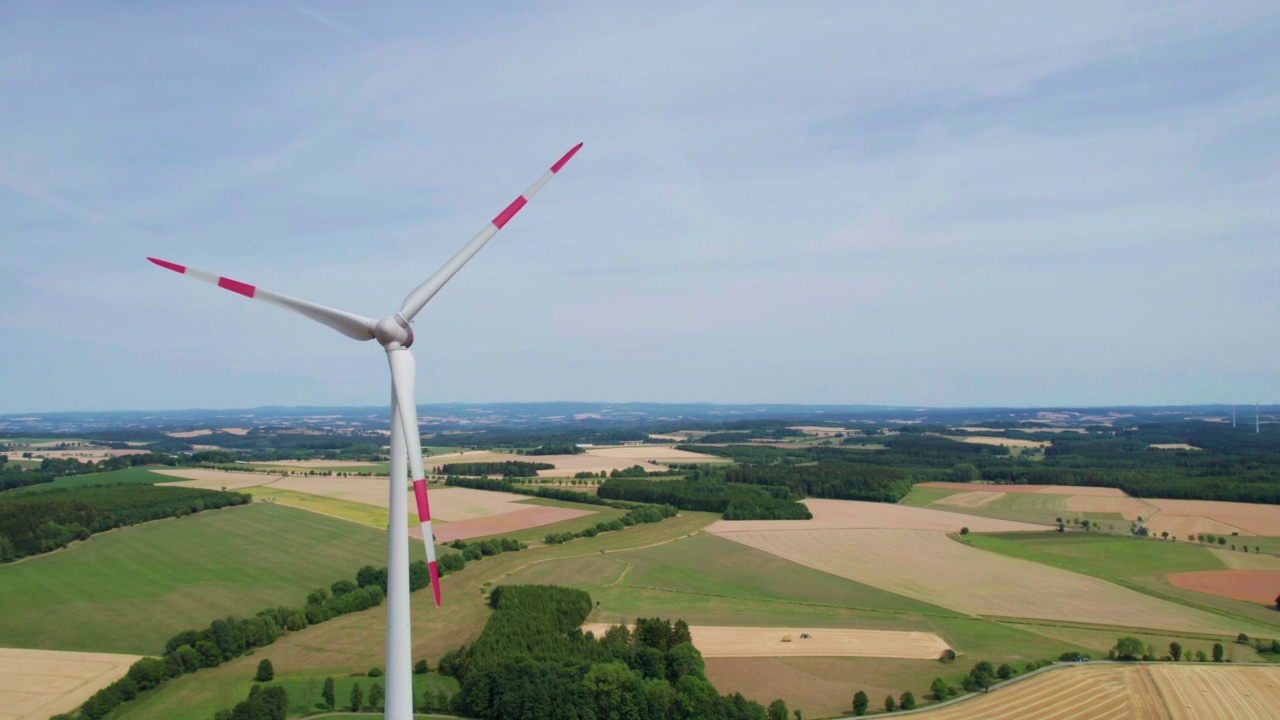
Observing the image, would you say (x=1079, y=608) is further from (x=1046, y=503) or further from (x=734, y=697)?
(x=1046, y=503)

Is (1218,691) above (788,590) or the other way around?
A: above

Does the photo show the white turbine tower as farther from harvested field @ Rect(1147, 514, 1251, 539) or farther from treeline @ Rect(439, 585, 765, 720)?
harvested field @ Rect(1147, 514, 1251, 539)

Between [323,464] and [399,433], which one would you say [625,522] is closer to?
[399,433]

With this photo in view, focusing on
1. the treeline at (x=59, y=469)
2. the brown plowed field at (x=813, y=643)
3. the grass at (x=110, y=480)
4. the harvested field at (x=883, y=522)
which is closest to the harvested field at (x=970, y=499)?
the harvested field at (x=883, y=522)

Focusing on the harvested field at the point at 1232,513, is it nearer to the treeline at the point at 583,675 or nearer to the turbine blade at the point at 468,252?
the treeline at the point at 583,675

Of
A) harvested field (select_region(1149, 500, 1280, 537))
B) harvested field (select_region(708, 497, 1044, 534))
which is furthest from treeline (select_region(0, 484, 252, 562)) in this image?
harvested field (select_region(1149, 500, 1280, 537))

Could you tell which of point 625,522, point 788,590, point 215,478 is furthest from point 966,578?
point 215,478
